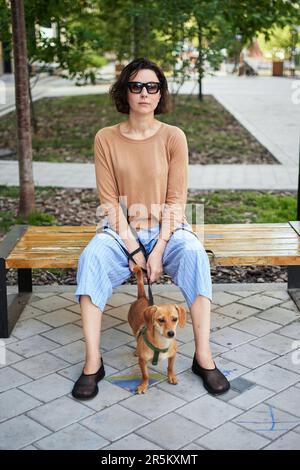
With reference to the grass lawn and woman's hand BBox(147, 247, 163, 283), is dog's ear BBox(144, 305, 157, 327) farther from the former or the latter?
the grass lawn

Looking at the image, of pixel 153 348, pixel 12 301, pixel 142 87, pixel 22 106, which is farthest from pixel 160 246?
pixel 22 106

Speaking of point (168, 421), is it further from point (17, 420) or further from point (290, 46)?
point (290, 46)

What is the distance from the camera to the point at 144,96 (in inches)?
161

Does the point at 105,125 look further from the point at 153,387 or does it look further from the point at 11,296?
the point at 153,387

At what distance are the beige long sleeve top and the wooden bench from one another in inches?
16.2

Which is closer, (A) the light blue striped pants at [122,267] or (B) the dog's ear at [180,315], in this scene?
(B) the dog's ear at [180,315]

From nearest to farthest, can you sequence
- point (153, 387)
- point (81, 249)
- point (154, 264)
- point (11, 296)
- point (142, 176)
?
point (153, 387) → point (154, 264) → point (142, 176) → point (81, 249) → point (11, 296)

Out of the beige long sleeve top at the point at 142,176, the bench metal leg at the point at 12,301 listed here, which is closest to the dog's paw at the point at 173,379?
the beige long sleeve top at the point at 142,176

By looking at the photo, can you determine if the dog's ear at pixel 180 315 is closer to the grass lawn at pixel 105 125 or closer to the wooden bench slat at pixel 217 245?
the wooden bench slat at pixel 217 245

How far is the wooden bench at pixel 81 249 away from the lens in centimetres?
436

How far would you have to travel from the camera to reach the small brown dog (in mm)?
3588

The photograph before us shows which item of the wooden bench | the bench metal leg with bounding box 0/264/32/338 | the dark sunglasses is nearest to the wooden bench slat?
the wooden bench

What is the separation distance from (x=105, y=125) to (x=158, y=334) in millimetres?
10736

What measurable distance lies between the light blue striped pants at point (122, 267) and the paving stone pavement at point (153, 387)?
0.49m
